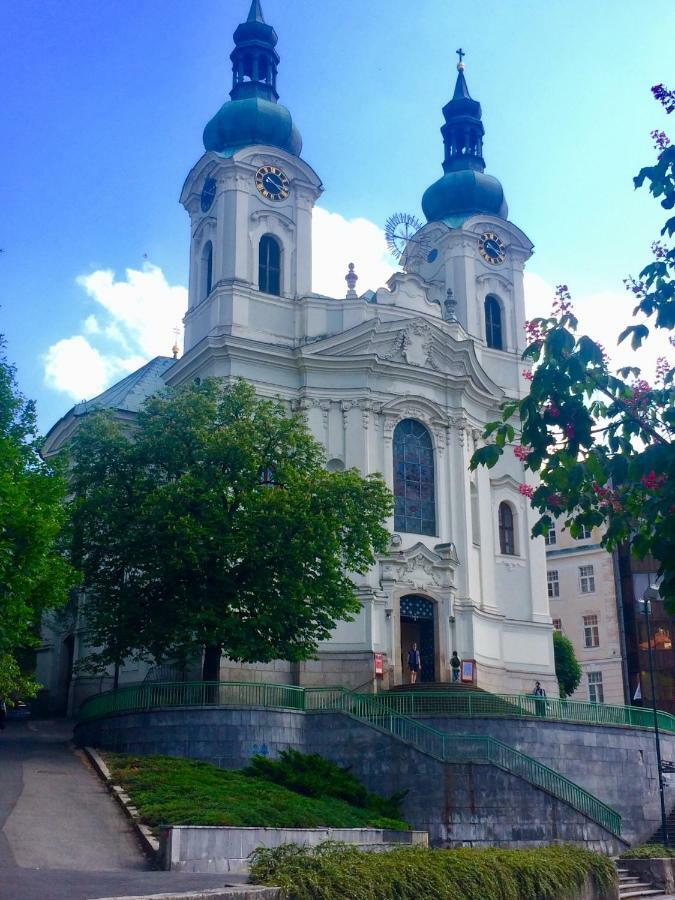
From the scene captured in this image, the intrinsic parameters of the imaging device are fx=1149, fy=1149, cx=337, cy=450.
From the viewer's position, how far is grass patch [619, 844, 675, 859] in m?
28.1

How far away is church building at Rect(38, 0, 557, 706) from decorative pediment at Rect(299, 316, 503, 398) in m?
0.06

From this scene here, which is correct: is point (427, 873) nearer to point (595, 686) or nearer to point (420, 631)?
point (420, 631)

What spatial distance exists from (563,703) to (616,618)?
25.8 meters

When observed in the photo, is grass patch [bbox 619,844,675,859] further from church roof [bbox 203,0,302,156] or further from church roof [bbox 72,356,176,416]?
church roof [bbox 203,0,302,156]

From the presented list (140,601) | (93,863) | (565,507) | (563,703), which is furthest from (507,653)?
(565,507)

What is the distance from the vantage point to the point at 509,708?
3341 cm

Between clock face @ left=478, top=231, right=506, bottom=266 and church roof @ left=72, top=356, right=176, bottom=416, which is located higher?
clock face @ left=478, top=231, right=506, bottom=266

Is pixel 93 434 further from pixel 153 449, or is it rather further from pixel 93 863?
pixel 93 863

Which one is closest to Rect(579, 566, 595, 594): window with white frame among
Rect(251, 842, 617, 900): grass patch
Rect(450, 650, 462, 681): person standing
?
Rect(450, 650, 462, 681): person standing

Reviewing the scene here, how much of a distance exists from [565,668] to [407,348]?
1722cm

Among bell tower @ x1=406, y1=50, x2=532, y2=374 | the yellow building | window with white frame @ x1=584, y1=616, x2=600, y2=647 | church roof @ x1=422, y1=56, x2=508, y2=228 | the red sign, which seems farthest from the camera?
window with white frame @ x1=584, y1=616, x2=600, y2=647

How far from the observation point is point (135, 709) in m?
30.0

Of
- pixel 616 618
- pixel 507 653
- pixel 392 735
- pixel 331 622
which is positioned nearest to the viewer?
pixel 392 735

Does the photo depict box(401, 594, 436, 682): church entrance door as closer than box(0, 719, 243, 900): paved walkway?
No
